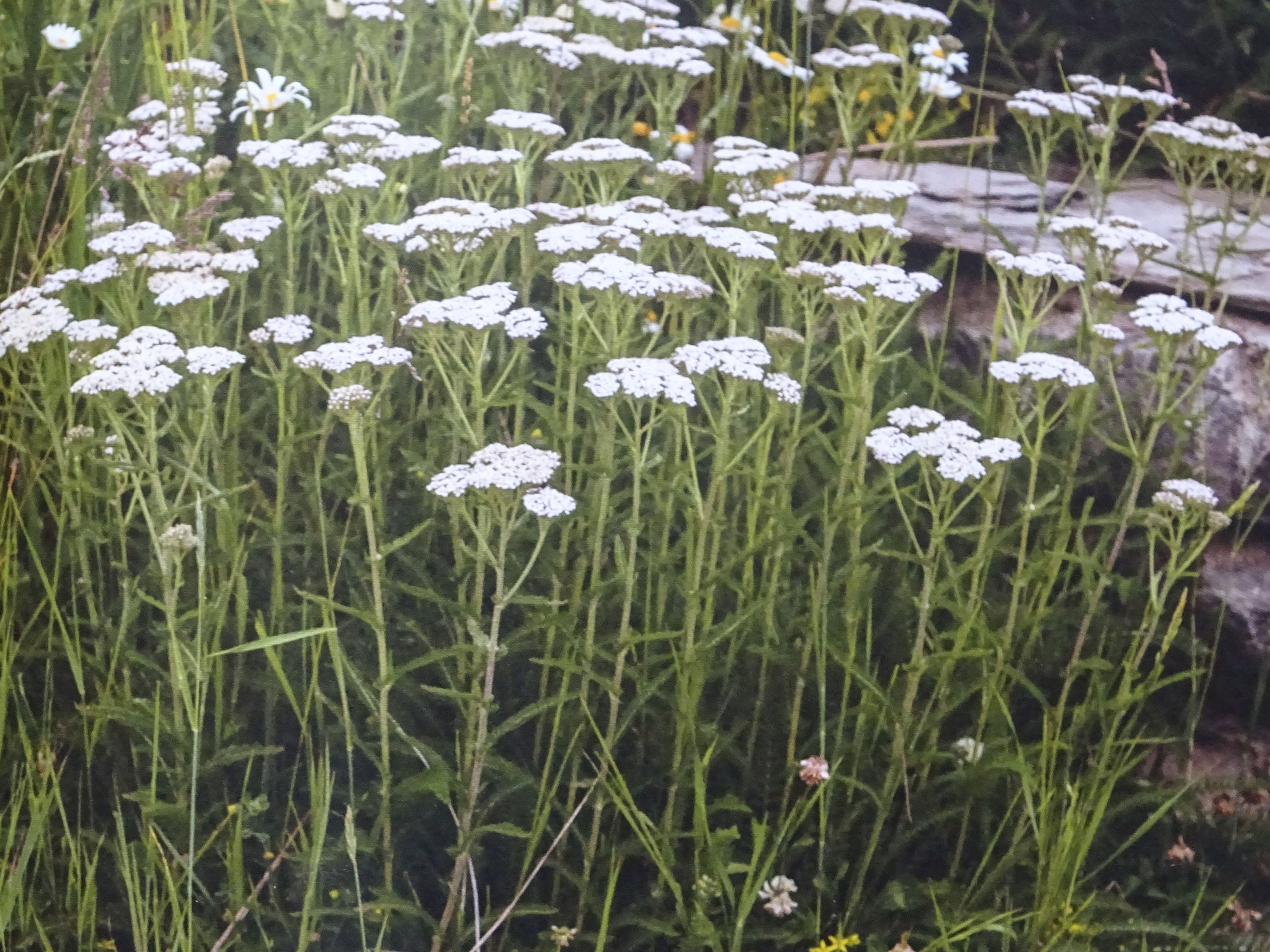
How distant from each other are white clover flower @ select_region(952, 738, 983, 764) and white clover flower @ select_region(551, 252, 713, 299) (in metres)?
0.80

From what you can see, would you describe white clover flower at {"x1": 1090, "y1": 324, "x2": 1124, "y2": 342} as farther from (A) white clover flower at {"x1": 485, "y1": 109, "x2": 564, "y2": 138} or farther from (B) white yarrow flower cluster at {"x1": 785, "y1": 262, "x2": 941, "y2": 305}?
(A) white clover flower at {"x1": 485, "y1": 109, "x2": 564, "y2": 138}

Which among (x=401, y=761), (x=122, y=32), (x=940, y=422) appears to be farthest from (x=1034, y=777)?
(x=122, y=32)

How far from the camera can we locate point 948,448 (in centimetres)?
151

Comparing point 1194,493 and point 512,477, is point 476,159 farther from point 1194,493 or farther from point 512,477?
point 1194,493

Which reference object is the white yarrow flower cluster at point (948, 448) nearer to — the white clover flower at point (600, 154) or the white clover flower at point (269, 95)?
the white clover flower at point (600, 154)

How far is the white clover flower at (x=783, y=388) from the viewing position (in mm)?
1495

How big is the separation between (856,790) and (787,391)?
637 mm

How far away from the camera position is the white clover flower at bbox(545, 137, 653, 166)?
1.80 meters

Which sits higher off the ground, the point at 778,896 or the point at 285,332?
the point at 285,332

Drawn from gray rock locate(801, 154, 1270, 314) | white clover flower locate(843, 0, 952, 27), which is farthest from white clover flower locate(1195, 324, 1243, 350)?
white clover flower locate(843, 0, 952, 27)

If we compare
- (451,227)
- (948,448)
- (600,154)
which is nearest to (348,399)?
(451,227)

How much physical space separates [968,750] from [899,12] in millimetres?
1536

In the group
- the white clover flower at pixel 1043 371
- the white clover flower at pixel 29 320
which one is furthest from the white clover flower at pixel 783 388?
the white clover flower at pixel 29 320

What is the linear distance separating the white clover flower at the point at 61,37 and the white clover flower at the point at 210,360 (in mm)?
853
